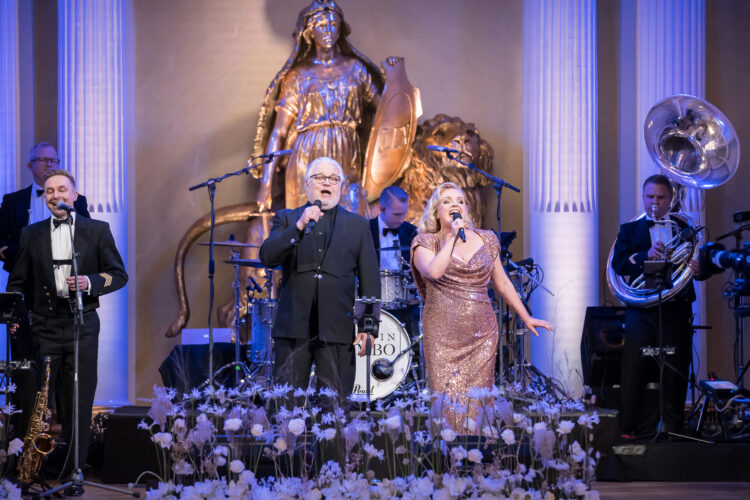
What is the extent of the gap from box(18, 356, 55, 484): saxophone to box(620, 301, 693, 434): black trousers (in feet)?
12.6

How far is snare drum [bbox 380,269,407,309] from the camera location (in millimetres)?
7344

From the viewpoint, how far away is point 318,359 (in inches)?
191

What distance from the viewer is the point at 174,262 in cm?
930

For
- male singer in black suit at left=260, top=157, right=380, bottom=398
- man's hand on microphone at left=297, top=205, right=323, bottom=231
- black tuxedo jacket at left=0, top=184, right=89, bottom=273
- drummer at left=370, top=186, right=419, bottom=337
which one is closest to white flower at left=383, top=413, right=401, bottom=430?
man's hand on microphone at left=297, top=205, right=323, bottom=231

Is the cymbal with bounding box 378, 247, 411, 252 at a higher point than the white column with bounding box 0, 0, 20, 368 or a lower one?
lower

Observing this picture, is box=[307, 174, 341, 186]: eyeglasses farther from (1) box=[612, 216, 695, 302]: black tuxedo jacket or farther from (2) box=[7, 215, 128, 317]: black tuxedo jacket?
(1) box=[612, 216, 695, 302]: black tuxedo jacket

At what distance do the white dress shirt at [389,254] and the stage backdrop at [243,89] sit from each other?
1852mm

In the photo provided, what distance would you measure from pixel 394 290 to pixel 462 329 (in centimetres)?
244

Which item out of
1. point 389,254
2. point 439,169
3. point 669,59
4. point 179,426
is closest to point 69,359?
point 179,426

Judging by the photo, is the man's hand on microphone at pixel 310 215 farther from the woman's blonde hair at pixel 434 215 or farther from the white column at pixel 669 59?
the white column at pixel 669 59

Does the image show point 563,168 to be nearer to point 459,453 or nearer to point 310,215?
point 310,215

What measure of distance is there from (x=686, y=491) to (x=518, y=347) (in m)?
2.52

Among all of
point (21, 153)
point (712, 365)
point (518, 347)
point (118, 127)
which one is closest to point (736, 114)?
point (712, 365)

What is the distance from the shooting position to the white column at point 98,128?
27.9 ft
